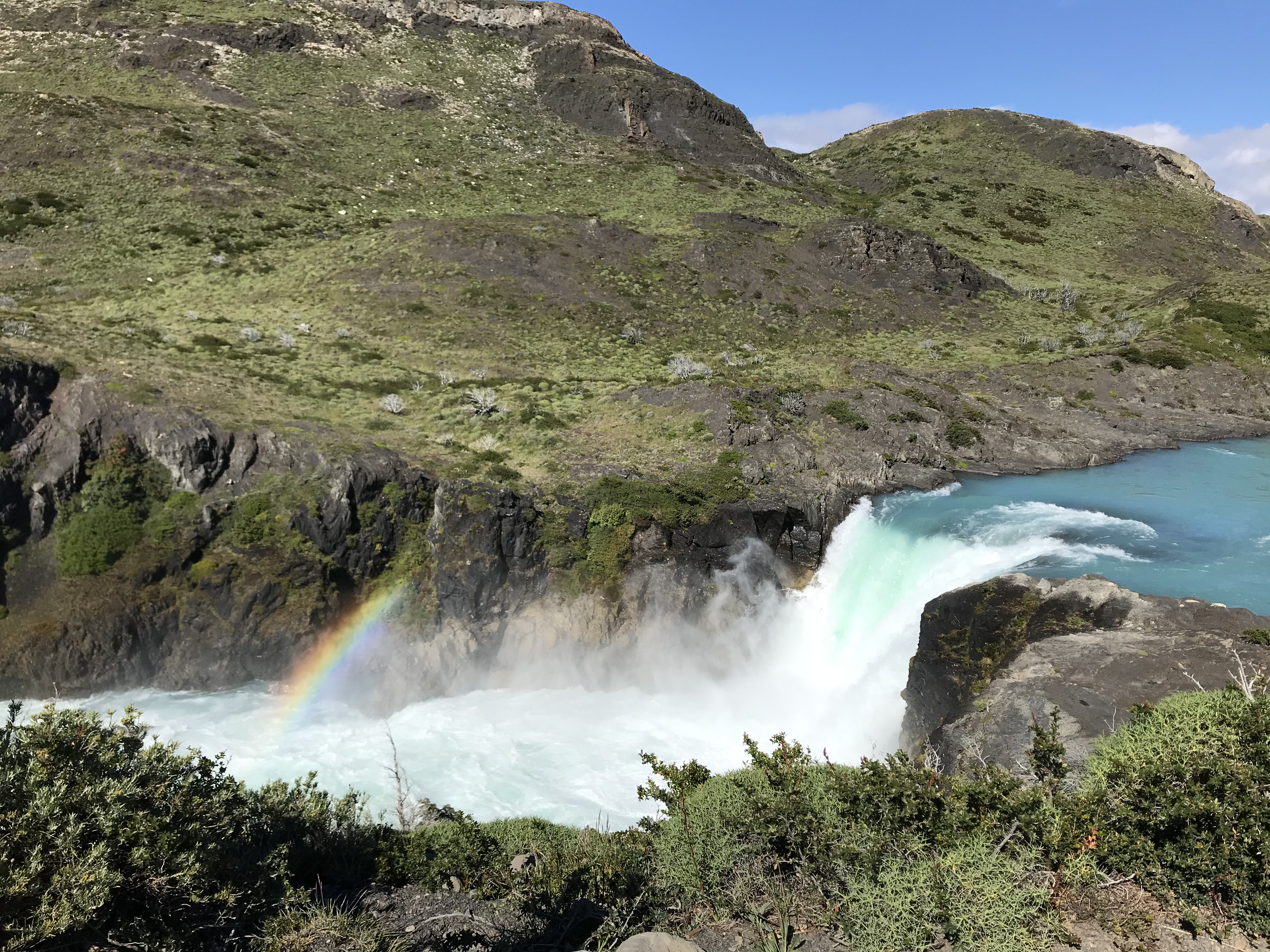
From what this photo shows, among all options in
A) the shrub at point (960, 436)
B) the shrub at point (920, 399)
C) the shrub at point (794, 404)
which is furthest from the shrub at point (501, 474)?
the shrub at point (920, 399)

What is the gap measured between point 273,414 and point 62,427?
7015mm

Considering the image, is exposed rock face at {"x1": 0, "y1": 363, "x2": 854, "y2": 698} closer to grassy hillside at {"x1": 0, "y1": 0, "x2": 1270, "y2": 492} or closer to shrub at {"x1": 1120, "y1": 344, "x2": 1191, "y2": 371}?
grassy hillside at {"x1": 0, "y1": 0, "x2": 1270, "y2": 492}

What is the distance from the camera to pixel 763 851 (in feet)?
38.1

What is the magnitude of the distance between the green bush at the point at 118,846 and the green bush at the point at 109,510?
17.6 m

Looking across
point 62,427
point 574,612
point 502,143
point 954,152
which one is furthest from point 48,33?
point 954,152

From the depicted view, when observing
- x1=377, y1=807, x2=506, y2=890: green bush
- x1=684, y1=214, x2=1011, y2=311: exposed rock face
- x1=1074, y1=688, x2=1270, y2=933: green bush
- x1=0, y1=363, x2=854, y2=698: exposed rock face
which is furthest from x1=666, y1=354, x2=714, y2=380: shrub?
x1=1074, y1=688, x2=1270, y2=933: green bush

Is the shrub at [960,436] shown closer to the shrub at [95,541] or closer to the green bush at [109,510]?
the green bush at [109,510]

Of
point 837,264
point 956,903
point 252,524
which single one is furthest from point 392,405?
point 837,264

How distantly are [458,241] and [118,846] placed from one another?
187 ft

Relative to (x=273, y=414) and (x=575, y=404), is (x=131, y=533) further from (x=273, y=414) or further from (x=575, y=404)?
(x=575, y=404)

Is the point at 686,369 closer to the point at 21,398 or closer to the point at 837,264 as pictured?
the point at 837,264

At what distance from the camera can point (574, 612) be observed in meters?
27.3

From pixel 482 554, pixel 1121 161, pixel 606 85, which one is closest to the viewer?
pixel 482 554

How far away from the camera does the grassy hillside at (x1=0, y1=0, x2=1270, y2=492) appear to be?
37.1 meters
